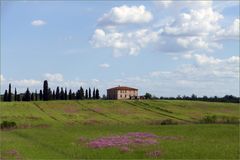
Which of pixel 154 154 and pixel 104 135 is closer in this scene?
pixel 154 154

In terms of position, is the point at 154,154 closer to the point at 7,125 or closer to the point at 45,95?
the point at 7,125

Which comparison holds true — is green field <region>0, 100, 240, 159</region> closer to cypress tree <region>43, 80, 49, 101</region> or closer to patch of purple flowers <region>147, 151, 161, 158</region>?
patch of purple flowers <region>147, 151, 161, 158</region>

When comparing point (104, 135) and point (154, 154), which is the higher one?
point (154, 154)

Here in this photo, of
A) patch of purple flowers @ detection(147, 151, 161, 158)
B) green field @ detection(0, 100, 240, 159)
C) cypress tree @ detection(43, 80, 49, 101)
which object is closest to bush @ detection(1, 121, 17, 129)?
green field @ detection(0, 100, 240, 159)

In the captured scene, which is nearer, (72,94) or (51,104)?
(51,104)

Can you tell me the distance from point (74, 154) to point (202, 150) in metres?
10.0

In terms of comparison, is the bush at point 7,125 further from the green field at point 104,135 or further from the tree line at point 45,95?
the tree line at point 45,95

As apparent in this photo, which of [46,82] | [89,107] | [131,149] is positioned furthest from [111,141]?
[46,82]

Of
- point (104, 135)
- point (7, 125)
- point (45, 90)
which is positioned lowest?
point (7, 125)

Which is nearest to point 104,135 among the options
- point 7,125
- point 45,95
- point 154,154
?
point 154,154

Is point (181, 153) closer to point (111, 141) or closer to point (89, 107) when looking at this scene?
point (111, 141)

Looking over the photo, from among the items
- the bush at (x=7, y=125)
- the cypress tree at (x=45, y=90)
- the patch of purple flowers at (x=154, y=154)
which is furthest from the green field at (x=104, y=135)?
the cypress tree at (x=45, y=90)

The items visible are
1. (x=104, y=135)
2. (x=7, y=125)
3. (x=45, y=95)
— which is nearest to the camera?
(x=104, y=135)

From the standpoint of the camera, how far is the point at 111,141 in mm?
44219
